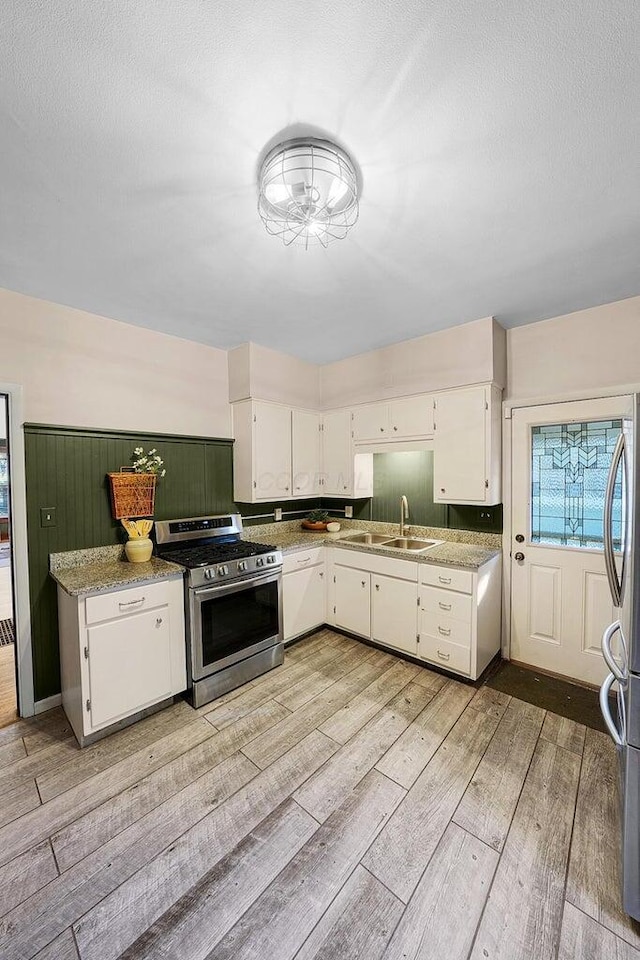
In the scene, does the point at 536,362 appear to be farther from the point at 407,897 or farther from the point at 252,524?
the point at 407,897

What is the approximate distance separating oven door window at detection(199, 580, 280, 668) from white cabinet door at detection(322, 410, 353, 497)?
50.7 inches

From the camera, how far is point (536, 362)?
9.36 feet

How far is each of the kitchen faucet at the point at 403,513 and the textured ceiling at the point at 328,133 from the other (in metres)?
1.90

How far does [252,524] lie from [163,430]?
1.23 metres

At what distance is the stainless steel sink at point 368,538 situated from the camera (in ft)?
11.7

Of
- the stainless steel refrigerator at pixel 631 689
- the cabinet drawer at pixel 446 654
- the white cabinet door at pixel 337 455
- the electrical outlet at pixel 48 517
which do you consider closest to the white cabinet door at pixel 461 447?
the white cabinet door at pixel 337 455

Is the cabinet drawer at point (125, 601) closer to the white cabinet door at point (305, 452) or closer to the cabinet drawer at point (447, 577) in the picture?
the white cabinet door at point (305, 452)

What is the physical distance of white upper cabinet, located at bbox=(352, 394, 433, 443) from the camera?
3153 millimetres

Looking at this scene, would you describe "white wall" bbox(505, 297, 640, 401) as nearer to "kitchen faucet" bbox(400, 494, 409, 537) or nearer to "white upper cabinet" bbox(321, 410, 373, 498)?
"kitchen faucet" bbox(400, 494, 409, 537)

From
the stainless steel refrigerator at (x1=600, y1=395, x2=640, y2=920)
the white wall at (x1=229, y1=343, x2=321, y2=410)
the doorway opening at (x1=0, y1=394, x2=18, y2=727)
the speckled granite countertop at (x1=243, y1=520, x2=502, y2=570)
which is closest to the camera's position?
the stainless steel refrigerator at (x1=600, y1=395, x2=640, y2=920)

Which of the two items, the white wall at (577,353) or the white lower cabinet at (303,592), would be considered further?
the white lower cabinet at (303,592)

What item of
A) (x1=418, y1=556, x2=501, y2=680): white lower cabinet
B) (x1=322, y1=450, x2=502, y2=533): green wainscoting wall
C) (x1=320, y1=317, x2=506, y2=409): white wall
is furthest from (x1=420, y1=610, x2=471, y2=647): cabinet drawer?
(x1=320, y1=317, x2=506, y2=409): white wall

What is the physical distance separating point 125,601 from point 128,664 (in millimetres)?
386

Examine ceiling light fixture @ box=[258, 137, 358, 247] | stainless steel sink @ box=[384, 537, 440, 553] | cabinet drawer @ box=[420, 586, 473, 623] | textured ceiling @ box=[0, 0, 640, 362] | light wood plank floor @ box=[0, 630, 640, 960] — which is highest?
textured ceiling @ box=[0, 0, 640, 362]
